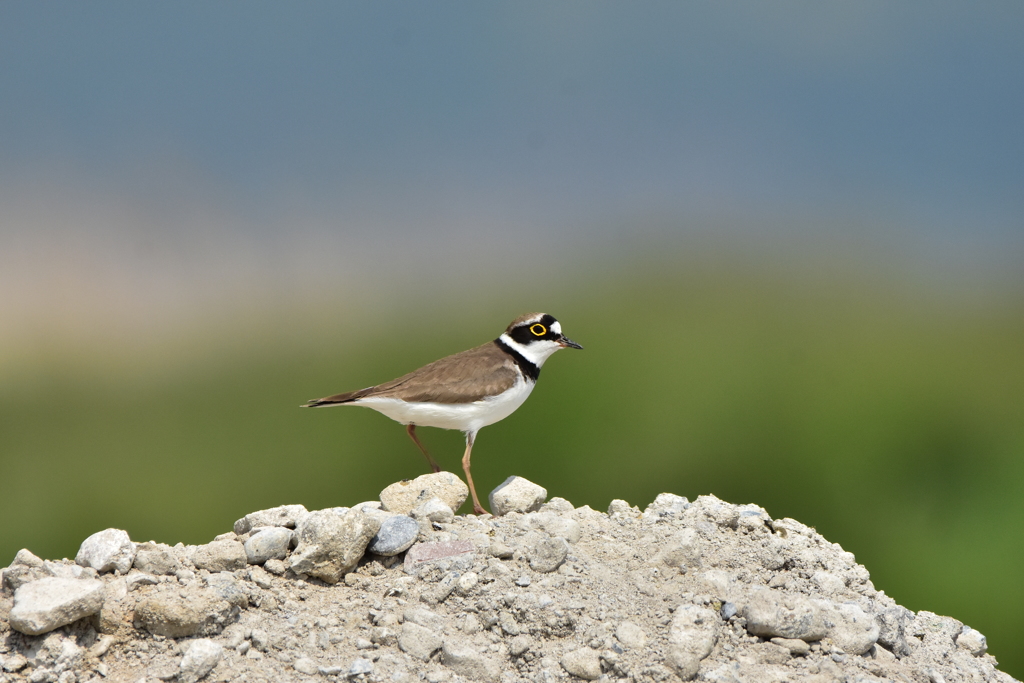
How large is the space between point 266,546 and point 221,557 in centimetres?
24

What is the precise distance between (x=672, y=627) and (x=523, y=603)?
28.8 inches

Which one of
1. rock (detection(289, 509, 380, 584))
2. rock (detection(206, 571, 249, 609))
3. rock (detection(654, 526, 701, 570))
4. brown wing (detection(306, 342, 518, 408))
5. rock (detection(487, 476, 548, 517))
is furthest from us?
brown wing (detection(306, 342, 518, 408))

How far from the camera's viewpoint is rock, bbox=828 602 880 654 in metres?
4.47

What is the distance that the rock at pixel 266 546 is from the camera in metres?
4.86

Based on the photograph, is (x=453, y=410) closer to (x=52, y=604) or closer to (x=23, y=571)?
(x=23, y=571)

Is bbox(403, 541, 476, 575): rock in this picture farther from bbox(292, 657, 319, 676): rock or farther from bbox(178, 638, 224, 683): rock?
bbox(178, 638, 224, 683): rock

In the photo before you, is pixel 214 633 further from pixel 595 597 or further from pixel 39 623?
pixel 595 597

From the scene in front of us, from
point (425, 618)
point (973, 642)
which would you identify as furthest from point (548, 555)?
point (973, 642)

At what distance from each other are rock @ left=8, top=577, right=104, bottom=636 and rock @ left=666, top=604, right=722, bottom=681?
2659 mm

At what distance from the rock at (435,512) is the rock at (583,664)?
51.7 inches

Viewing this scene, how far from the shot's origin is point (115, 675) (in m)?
4.13

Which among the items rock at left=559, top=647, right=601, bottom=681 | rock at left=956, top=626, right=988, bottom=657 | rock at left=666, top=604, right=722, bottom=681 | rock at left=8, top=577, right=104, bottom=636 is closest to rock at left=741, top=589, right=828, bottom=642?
rock at left=666, top=604, right=722, bottom=681

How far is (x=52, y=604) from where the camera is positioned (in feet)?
13.4

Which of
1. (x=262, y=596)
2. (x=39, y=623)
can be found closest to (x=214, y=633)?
(x=262, y=596)
